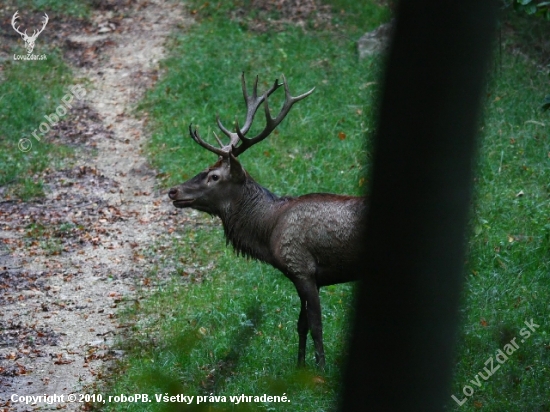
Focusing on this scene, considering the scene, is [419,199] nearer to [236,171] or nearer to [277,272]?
[236,171]

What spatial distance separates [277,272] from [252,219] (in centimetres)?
226

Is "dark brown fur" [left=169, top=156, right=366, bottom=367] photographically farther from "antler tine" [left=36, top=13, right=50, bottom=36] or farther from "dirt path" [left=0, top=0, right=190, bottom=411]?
"antler tine" [left=36, top=13, right=50, bottom=36]

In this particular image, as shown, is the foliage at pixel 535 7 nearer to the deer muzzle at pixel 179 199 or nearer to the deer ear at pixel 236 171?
the deer ear at pixel 236 171

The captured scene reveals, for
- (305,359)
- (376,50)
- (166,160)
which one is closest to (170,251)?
(166,160)

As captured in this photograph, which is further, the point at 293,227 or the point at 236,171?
the point at 236,171

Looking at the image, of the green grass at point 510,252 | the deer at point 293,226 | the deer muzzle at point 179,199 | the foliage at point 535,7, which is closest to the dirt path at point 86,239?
the deer muzzle at point 179,199

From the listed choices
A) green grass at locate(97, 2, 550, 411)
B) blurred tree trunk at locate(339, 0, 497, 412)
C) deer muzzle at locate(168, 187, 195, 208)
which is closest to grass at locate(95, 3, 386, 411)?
green grass at locate(97, 2, 550, 411)

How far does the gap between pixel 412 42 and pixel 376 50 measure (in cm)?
1492

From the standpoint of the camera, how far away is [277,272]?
33.9 feet

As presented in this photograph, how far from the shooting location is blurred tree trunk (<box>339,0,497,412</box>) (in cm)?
312

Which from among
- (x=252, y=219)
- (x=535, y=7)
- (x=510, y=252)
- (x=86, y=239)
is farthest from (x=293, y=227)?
(x=86, y=239)

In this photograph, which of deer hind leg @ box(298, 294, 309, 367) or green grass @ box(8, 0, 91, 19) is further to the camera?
green grass @ box(8, 0, 91, 19)

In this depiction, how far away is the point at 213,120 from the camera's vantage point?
1562cm

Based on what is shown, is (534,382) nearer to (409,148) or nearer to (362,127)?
(409,148)
